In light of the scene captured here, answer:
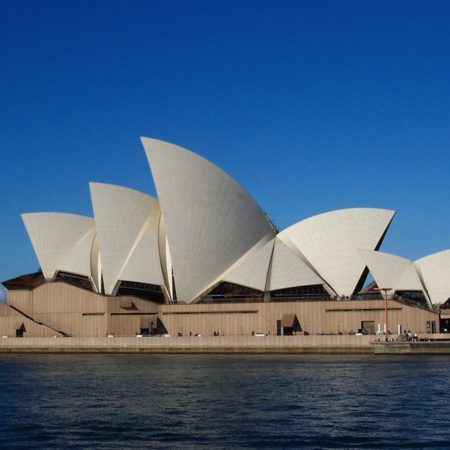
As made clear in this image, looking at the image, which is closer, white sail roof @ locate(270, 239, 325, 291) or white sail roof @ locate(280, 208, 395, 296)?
white sail roof @ locate(280, 208, 395, 296)

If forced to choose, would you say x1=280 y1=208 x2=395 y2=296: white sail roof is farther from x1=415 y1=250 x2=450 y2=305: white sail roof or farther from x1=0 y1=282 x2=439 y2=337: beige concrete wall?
x1=415 y1=250 x2=450 y2=305: white sail roof

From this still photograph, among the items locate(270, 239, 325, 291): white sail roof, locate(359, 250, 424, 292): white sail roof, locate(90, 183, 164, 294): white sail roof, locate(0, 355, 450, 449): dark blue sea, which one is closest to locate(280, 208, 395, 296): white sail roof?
locate(359, 250, 424, 292): white sail roof

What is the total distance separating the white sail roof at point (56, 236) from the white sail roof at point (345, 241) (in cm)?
1798

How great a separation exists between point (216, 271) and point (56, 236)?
1360cm

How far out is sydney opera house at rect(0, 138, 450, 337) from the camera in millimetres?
58656

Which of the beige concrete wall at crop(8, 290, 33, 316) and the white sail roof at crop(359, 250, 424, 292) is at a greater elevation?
the white sail roof at crop(359, 250, 424, 292)

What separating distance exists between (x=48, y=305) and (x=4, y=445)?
43.8 meters

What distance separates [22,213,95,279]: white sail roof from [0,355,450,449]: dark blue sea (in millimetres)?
24187

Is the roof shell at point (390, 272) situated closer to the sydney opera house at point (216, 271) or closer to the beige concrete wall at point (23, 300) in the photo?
the sydney opera house at point (216, 271)

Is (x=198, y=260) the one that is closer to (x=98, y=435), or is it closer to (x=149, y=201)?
(x=149, y=201)

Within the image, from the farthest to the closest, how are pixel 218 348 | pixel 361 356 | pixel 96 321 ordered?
pixel 96 321
pixel 218 348
pixel 361 356

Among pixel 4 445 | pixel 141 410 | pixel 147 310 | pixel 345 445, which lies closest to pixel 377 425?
pixel 345 445

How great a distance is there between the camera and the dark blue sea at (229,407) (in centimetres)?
2130

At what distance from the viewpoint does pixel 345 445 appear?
20500 millimetres
